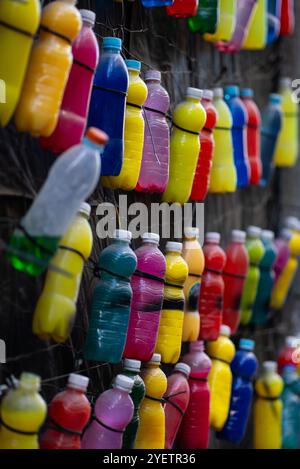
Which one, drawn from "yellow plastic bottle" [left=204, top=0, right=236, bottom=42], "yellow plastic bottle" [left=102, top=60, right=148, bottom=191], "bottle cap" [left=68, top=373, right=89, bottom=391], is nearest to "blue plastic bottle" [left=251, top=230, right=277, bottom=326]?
"yellow plastic bottle" [left=204, top=0, right=236, bottom=42]

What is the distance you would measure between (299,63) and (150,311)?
5.88 ft

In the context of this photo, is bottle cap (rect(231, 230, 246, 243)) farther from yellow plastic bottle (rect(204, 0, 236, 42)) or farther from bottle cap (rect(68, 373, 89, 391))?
bottle cap (rect(68, 373, 89, 391))

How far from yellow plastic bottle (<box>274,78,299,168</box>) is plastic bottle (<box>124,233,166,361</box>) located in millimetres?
1332

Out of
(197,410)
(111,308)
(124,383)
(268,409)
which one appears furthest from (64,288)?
(268,409)

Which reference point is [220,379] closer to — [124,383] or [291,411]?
[291,411]

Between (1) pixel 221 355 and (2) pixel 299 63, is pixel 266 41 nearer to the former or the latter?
(2) pixel 299 63

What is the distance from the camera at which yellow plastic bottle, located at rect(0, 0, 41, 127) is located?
1.88m

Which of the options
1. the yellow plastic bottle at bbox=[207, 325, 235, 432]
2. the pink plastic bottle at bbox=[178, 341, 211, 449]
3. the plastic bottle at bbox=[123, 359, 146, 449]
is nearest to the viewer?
the plastic bottle at bbox=[123, 359, 146, 449]

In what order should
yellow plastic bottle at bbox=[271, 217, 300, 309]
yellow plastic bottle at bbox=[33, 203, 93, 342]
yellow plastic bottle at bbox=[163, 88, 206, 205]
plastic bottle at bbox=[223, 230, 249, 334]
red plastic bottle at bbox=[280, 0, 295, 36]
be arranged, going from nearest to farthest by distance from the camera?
yellow plastic bottle at bbox=[33, 203, 93, 342] < yellow plastic bottle at bbox=[163, 88, 206, 205] < plastic bottle at bbox=[223, 230, 249, 334] < yellow plastic bottle at bbox=[271, 217, 300, 309] < red plastic bottle at bbox=[280, 0, 295, 36]

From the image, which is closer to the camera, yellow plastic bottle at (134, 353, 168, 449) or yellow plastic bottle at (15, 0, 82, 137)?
yellow plastic bottle at (15, 0, 82, 137)

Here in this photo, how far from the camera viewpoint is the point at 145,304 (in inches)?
91.5

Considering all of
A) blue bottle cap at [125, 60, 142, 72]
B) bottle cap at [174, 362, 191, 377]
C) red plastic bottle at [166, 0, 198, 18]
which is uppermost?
red plastic bottle at [166, 0, 198, 18]

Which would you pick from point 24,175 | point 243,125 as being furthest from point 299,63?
point 24,175

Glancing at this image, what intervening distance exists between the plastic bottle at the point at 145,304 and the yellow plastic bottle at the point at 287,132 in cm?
133
